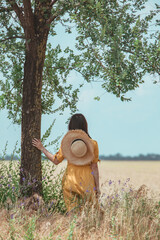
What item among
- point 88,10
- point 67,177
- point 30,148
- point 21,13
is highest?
point 21,13

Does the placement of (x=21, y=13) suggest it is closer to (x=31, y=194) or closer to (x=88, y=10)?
(x=88, y=10)

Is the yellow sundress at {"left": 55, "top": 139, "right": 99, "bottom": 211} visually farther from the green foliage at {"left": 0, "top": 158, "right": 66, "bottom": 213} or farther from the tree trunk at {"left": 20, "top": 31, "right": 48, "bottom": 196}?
the tree trunk at {"left": 20, "top": 31, "right": 48, "bottom": 196}

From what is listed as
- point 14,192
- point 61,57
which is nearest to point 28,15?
point 61,57

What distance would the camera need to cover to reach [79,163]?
564 cm

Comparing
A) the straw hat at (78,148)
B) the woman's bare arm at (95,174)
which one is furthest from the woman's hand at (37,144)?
the woman's bare arm at (95,174)

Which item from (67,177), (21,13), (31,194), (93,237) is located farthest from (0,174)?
(21,13)

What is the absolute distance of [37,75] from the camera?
6.40 meters

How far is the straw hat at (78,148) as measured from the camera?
5.63m

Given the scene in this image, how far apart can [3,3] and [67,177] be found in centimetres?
457

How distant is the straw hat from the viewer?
A: 5633 mm

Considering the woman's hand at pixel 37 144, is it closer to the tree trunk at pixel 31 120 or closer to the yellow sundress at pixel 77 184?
the tree trunk at pixel 31 120

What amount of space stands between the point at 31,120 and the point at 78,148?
128cm

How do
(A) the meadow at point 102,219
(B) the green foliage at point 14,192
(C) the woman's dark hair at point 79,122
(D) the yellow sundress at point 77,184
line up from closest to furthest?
(A) the meadow at point 102,219 → (D) the yellow sundress at point 77,184 → (C) the woman's dark hair at point 79,122 → (B) the green foliage at point 14,192

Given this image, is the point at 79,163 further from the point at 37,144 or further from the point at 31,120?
the point at 31,120
